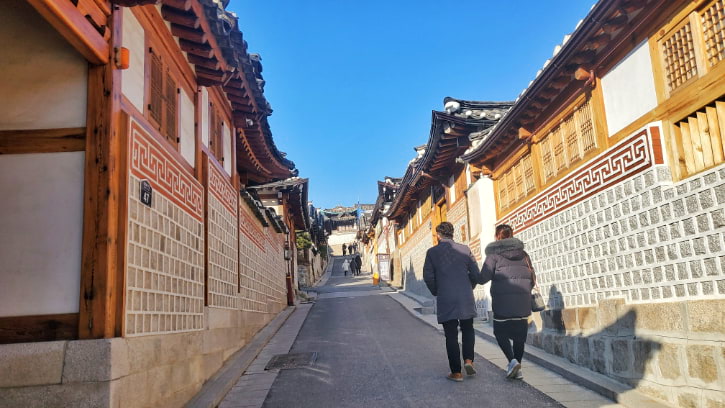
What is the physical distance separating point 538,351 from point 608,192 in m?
2.74

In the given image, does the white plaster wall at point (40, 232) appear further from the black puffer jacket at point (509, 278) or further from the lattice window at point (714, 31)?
the lattice window at point (714, 31)

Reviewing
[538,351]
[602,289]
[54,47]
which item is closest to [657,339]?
[602,289]

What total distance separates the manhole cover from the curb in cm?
37

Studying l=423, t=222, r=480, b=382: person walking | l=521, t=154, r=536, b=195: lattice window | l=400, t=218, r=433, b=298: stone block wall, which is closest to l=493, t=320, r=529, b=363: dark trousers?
l=423, t=222, r=480, b=382: person walking

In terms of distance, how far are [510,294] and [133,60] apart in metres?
4.67

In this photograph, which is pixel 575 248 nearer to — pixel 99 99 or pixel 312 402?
pixel 312 402

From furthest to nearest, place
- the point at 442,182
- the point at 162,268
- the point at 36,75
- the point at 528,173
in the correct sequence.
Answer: the point at 442,182 → the point at 528,173 → the point at 162,268 → the point at 36,75

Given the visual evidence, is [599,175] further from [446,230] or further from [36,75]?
[36,75]

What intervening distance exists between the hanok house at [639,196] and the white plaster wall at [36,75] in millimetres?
4970

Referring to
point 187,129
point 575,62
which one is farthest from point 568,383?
point 187,129

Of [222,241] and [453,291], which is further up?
[222,241]

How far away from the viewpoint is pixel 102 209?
4.75 m

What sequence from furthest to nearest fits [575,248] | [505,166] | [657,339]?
[505,166] < [575,248] < [657,339]

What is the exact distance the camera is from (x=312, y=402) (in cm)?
605
